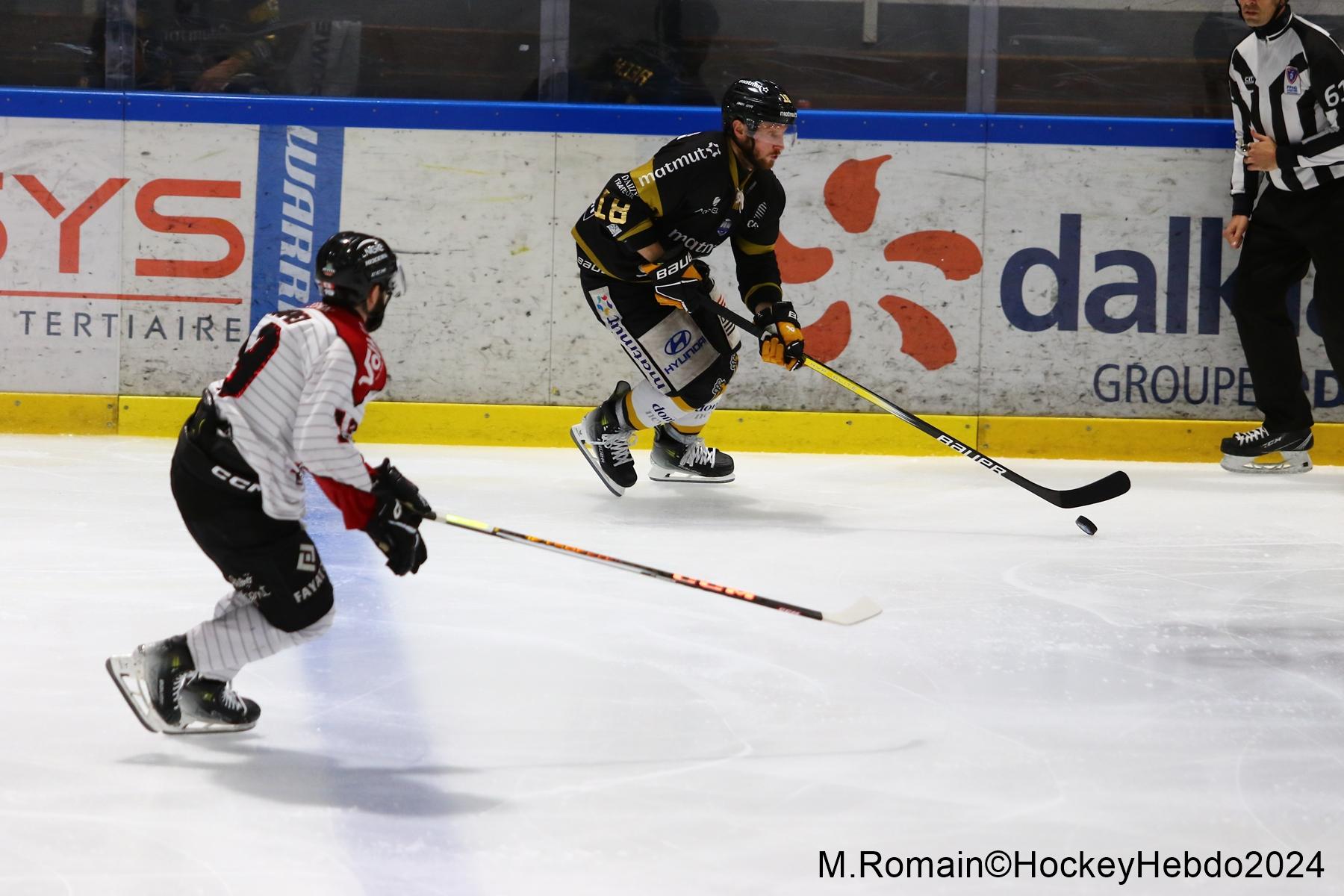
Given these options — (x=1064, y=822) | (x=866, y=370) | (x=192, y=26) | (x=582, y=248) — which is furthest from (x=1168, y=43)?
(x=1064, y=822)

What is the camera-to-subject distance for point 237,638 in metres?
2.22

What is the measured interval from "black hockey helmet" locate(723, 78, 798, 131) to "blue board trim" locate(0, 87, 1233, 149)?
4.28 feet

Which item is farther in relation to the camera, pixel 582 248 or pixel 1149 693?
pixel 582 248

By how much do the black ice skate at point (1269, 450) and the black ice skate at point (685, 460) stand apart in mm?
1854

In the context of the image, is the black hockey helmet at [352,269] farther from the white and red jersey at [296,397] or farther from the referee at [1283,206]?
the referee at [1283,206]

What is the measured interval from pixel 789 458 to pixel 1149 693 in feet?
9.56

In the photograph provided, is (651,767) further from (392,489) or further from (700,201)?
(700,201)

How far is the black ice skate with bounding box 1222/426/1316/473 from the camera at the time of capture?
17.1 ft

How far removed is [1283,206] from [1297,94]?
39 centimetres

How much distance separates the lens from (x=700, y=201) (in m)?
4.29

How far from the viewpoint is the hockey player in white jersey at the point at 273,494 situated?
215 centimetres

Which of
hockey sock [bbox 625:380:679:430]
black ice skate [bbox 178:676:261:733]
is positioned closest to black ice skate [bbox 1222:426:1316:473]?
hockey sock [bbox 625:380:679:430]

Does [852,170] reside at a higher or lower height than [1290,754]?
higher

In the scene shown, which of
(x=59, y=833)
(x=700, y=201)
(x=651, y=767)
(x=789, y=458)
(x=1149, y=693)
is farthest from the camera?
(x=789, y=458)
